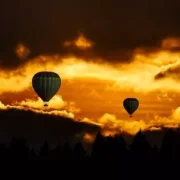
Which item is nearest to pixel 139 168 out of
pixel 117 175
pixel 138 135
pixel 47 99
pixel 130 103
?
pixel 117 175

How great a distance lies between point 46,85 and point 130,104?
31179 mm

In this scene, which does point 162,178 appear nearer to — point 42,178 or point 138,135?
point 42,178

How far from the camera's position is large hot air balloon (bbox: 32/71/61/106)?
130 meters

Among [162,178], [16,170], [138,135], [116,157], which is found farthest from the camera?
[138,135]

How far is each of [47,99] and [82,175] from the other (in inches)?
890

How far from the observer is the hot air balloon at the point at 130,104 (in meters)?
155

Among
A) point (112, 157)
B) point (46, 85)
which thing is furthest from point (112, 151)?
point (46, 85)

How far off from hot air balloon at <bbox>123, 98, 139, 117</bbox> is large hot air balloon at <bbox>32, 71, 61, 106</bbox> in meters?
25.7

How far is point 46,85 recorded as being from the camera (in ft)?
429

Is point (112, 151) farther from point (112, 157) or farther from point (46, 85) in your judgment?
point (46, 85)

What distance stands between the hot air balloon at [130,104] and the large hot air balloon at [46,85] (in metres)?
25.7

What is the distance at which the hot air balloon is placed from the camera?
155262mm

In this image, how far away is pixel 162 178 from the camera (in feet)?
463

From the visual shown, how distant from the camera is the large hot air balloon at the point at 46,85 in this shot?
13050 centimetres
